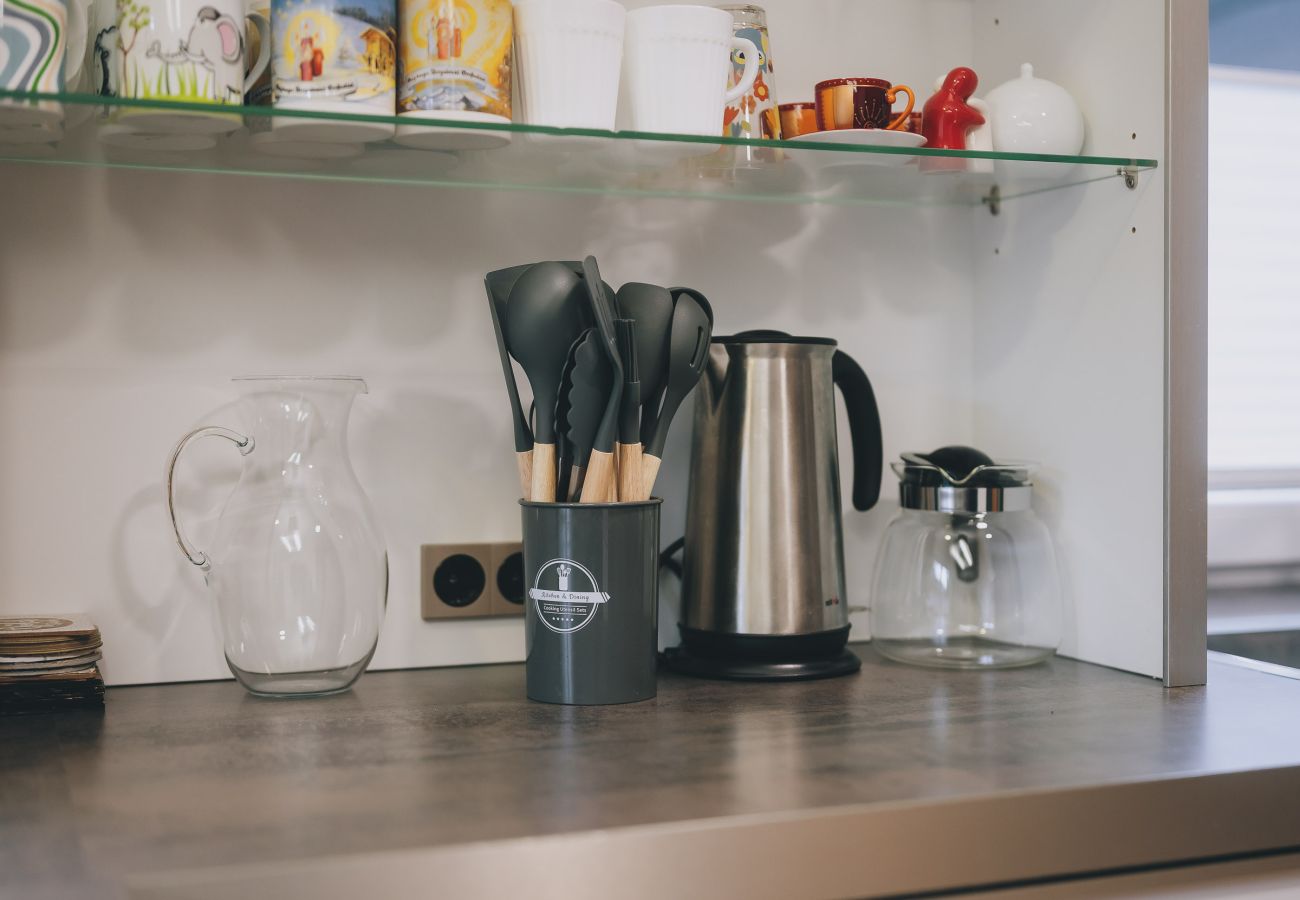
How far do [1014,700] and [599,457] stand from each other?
431mm

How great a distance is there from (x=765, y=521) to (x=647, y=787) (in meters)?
0.41

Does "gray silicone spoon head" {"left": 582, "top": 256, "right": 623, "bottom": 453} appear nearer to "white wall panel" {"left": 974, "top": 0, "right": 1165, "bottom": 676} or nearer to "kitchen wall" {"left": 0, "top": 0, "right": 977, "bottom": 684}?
"kitchen wall" {"left": 0, "top": 0, "right": 977, "bottom": 684}

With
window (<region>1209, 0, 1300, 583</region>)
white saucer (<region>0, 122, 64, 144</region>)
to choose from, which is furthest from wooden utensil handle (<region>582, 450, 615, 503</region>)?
window (<region>1209, 0, 1300, 583</region>)

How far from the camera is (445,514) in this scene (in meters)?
1.25

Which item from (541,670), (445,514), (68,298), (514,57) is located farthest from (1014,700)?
(68,298)

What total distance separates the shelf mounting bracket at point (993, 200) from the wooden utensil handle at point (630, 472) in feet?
1.83

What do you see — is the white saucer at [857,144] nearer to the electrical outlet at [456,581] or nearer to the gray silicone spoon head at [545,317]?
the gray silicone spoon head at [545,317]

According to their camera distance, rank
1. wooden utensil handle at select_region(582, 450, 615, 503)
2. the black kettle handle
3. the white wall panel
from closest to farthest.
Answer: wooden utensil handle at select_region(582, 450, 615, 503), the white wall panel, the black kettle handle

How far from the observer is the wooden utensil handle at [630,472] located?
108cm

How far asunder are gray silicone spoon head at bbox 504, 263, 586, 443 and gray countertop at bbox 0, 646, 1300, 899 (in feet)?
0.99

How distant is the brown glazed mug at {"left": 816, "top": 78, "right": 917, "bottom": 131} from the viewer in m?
1.16

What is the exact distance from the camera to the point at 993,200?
4.57 ft

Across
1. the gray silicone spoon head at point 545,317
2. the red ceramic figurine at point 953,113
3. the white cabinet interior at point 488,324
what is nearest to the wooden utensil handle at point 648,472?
the gray silicone spoon head at point 545,317

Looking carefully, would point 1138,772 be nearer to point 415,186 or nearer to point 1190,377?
point 1190,377
